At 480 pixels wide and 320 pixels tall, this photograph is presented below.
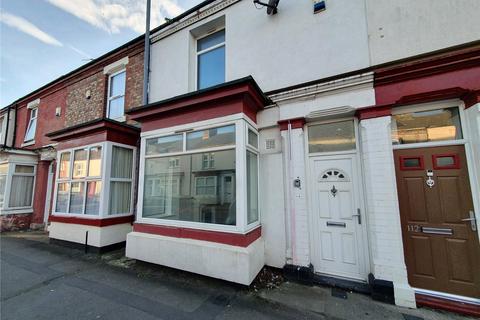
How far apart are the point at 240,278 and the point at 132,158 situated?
4661mm

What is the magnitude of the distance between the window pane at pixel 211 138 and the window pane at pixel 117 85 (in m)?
4.38

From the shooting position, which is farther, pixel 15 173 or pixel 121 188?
pixel 15 173

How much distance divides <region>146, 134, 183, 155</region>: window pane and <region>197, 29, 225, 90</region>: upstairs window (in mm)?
1925

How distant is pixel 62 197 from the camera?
6.24 metres

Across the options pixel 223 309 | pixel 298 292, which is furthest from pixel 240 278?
pixel 298 292

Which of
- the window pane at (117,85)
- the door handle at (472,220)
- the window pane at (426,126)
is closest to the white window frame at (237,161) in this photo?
the window pane at (426,126)

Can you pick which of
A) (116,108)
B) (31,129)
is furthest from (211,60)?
(31,129)

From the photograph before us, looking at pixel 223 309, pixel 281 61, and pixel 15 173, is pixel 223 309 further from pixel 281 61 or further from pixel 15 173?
pixel 15 173

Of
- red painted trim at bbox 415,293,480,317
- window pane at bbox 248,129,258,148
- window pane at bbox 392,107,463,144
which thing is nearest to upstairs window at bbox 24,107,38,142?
window pane at bbox 248,129,258,148

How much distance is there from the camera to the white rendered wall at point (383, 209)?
10.0ft

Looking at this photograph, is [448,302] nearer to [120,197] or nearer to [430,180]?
[430,180]

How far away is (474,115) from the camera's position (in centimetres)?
292

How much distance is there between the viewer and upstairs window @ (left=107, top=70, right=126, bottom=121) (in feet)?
22.9

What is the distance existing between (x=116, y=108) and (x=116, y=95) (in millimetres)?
467
